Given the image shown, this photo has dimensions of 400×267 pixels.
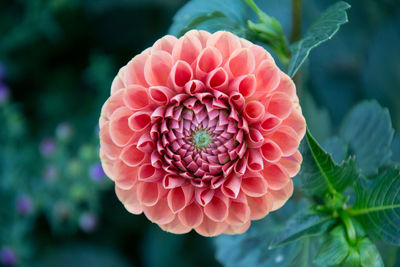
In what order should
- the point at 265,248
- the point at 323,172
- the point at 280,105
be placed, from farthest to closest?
the point at 265,248
the point at 323,172
the point at 280,105

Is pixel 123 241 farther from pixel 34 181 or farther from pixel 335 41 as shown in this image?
pixel 335 41

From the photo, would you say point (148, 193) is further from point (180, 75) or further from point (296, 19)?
point (296, 19)

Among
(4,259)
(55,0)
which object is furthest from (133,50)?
(4,259)

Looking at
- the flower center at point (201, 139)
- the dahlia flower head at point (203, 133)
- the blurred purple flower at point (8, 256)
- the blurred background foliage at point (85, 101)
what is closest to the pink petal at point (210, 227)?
the dahlia flower head at point (203, 133)

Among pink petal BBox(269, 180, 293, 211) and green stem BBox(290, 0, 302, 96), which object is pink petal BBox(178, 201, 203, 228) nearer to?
pink petal BBox(269, 180, 293, 211)

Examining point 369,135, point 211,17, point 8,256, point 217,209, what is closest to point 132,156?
point 217,209

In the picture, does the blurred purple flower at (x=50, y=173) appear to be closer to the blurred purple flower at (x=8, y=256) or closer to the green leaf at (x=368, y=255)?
the blurred purple flower at (x=8, y=256)

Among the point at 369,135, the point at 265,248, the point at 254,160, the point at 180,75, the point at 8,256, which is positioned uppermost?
the point at 180,75
